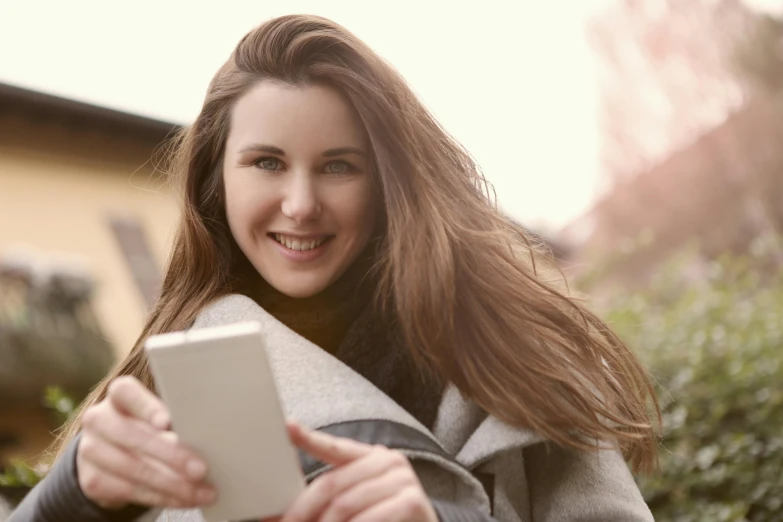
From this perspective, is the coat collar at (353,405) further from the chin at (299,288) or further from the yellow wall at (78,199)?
the yellow wall at (78,199)

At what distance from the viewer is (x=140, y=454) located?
3.74 feet

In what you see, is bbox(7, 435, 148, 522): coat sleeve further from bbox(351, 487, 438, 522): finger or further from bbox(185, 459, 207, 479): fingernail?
bbox(351, 487, 438, 522): finger

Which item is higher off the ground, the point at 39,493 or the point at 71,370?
the point at 39,493

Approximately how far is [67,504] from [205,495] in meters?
0.38

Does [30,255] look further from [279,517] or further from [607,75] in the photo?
[607,75]

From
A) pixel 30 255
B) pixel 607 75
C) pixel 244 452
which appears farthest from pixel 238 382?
pixel 607 75

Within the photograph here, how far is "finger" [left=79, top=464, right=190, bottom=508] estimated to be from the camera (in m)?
1.15

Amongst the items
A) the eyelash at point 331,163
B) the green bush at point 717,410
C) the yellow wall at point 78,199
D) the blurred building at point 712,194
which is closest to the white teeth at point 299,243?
the eyelash at point 331,163

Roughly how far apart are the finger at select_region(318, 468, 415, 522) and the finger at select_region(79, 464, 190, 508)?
220 mm

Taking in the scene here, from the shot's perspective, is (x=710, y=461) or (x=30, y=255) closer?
(x=710, y=461)

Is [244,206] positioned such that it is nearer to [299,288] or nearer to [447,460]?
[299,288]

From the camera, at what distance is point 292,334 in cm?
174

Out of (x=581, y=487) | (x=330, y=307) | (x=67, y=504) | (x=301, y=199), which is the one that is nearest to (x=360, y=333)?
(x=330, y=307)

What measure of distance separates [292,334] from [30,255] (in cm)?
951
